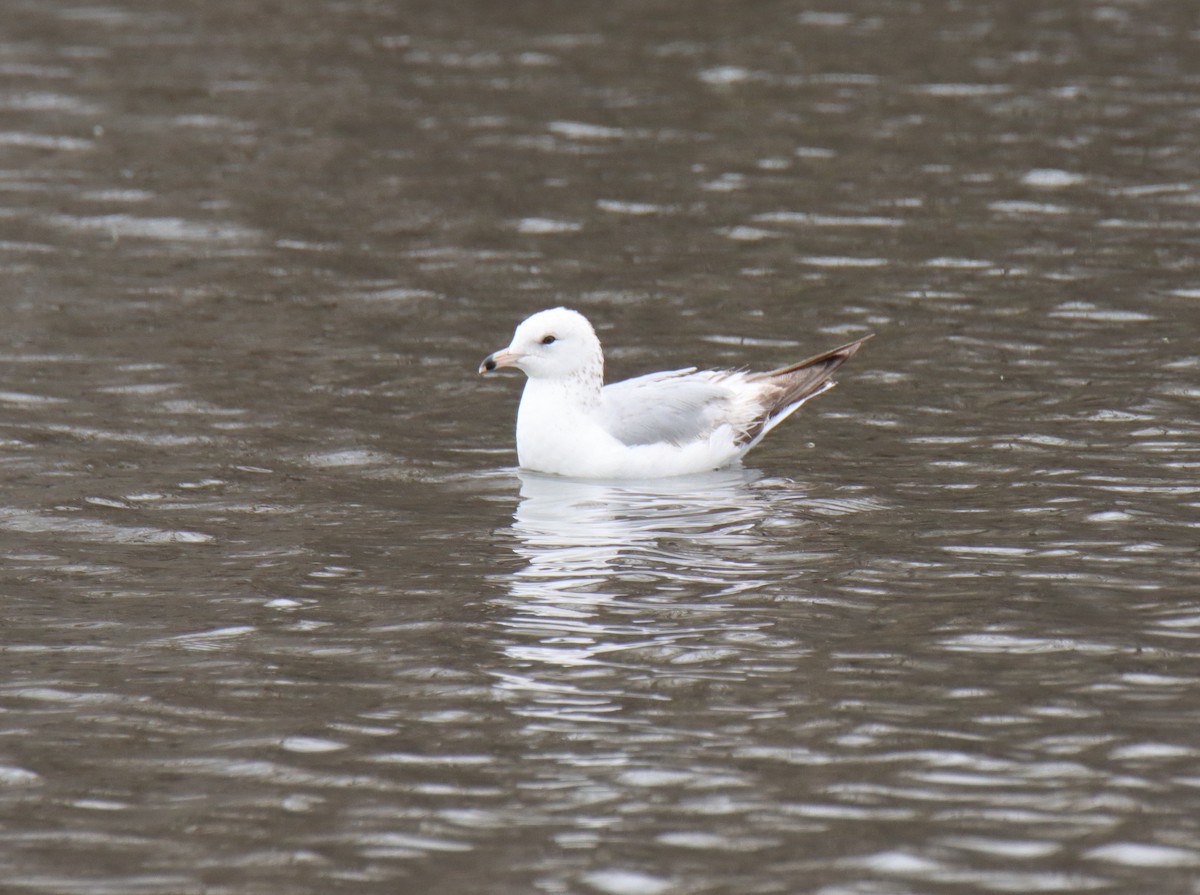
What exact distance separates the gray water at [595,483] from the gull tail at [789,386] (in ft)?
1.15

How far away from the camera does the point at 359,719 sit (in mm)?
7715

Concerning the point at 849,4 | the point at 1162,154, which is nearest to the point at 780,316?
the point at 1162,154

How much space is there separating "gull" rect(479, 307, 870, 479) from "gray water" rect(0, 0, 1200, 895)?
0.77ft

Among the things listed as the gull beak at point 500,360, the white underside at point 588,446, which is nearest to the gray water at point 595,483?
the white underside at point 588,446

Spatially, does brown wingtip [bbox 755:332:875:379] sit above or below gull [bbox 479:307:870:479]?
above

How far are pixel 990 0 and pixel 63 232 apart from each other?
12163mm

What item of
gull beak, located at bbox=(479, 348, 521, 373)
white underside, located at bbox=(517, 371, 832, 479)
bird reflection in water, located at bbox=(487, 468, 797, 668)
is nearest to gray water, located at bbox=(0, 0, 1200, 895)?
bird reflection in water, located at bbox=(487, 468, 797, 668)

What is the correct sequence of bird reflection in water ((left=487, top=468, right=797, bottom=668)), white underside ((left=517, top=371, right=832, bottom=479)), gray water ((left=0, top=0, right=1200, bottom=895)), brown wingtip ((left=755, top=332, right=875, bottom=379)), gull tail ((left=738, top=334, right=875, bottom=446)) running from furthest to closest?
brown wingtip ((left=755, top=332, right=875, bottom=379)) < gull tail ((left=738, top=334, right=875, bottom=446)) < white underside ((left=517, top=371, right=832, bottom=479)) < bird reflection in water ((left=487, top=468, right=797, bottom=668)) < gray water ((left=0, top=0, right=1200, bottom=895))

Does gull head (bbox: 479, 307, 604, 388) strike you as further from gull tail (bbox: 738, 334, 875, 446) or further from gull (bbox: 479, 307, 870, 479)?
gull tail (bbox: 738, 334, 875, 446)

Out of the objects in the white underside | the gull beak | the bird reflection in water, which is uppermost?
the gull beak

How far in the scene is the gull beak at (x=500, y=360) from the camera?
1127 centimetres

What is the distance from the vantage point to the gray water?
6.88 metres

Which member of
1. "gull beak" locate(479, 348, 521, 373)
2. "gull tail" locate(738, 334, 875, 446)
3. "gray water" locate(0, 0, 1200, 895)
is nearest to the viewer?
"gray water" locate(0, 0, 1200, 895)

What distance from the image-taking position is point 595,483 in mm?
11195
